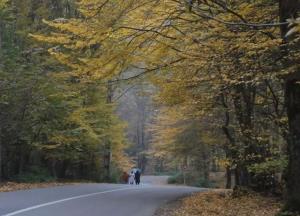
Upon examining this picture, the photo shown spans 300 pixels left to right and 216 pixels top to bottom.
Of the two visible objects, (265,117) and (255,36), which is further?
(265,117)

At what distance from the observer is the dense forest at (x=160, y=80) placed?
10.6 metres

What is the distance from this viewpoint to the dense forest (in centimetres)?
1061

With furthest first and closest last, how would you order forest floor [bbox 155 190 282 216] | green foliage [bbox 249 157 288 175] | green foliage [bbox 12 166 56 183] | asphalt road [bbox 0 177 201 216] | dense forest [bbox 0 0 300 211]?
1. green foliage [bbox 12 166 56 183]
2. green foliage [bbox 249 157 288 175]
3. forest floor [bbox 155 190 282 216]
4. asphalt road [bbox 0 177 201 216]
5. dense forest [bbox 0 0 300 211]

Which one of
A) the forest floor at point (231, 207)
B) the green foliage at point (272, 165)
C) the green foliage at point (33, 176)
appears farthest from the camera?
the green foliage at point (33, 176)

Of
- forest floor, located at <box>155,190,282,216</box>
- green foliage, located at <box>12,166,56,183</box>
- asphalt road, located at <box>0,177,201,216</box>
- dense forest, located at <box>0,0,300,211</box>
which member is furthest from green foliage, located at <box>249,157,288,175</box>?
green foliage, located at <box>12,166,56,183</box>

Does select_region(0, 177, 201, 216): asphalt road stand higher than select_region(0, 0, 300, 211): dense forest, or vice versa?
select_region(0, 0, 300, 211): dense forest

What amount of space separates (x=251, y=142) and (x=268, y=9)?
23.0 feet

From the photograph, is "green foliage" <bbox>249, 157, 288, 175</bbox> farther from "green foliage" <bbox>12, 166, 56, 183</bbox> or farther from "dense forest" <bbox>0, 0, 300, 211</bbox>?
"green foliage" <bbox>12, 166, 56, 183</bbox>

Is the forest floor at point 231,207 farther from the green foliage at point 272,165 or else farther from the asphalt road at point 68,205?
the green foliage at point 272,165

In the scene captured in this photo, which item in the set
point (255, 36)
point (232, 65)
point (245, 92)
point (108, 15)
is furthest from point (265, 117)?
point (108, 15)

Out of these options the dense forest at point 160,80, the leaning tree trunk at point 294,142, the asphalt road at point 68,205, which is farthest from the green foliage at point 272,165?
the leaning tree trunk at point 294,142

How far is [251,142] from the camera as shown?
17875 mm

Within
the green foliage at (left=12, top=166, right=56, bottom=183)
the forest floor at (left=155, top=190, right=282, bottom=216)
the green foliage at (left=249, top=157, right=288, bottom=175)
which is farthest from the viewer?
the green foliage at (left=12, top=166, right=56, bottom=183)

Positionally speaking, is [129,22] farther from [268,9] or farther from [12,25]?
[12,25]
